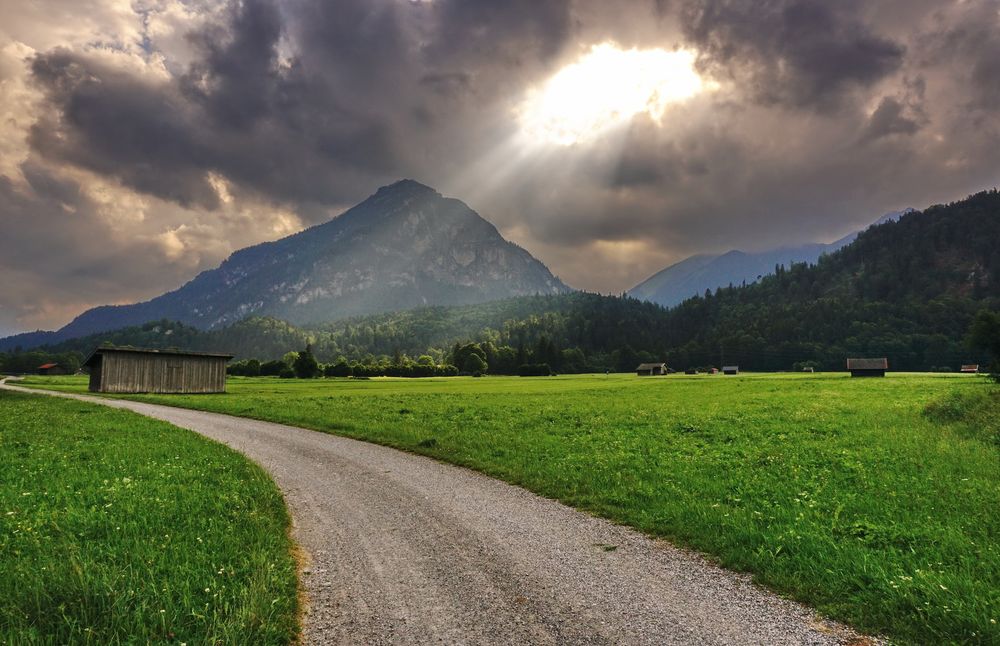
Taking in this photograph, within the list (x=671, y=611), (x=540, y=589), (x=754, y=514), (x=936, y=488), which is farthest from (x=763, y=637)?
(x=936, y=488)

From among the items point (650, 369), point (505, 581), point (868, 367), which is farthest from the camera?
point (650, 369)

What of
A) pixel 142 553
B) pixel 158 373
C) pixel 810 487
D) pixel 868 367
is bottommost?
pixel 868 367

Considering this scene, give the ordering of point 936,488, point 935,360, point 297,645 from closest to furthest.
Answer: point 297,645
point 936,488
point 935,360

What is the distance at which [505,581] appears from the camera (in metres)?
7.91

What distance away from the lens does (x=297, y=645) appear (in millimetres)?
6098

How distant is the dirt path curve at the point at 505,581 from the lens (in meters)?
6.39

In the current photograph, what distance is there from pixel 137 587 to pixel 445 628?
15.6 feet

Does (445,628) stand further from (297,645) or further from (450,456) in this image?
(450,456)

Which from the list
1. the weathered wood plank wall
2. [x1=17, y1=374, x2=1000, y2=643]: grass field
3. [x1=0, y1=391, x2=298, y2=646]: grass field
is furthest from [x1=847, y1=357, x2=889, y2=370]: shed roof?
[x1=0, y1=391, x2=298, y2=646]: grass field

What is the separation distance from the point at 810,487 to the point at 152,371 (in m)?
83.2

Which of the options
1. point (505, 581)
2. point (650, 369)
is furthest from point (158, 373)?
point (650, 369)

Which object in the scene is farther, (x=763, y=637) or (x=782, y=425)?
(x=782, y=425)

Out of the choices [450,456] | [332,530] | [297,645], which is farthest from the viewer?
[450,456]

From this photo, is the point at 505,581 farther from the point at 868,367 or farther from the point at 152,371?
the point at 868,367
